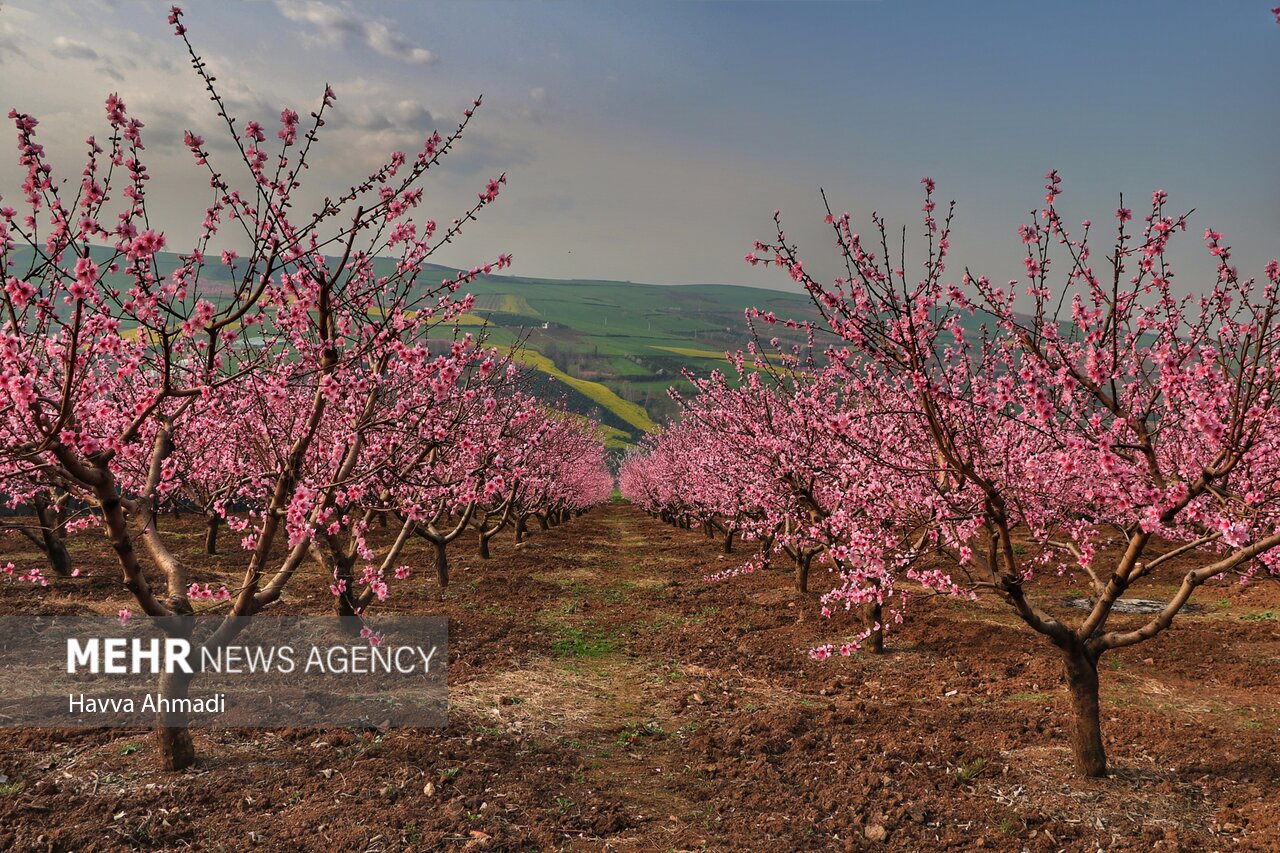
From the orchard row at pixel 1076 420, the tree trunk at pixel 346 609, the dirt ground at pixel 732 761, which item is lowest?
the dirt ground at pixel 732 761

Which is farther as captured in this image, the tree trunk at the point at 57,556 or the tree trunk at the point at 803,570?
the tree trunk at the point at 803,570

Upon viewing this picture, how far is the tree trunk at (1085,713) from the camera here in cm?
741

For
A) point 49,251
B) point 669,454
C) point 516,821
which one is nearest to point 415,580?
point 516,821

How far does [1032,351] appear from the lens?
671 cm

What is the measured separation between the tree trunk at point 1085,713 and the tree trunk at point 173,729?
914 cm

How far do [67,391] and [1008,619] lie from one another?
1630cm

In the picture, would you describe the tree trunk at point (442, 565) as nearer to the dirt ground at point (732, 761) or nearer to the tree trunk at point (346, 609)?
the dirt ground at point (732, 761)

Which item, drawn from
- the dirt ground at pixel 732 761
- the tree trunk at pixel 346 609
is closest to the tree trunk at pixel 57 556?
the dirt ground at pixel 732 761

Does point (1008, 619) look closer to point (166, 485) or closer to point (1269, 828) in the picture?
point (1269, 828)

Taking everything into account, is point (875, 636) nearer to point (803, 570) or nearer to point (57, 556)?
point (803, 570)

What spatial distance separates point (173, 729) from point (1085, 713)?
30.7ft

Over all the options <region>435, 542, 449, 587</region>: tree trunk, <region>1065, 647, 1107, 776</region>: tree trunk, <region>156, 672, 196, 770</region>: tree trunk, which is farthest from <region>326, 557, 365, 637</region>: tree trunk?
<region>1065, 647, 1107, 776</region>: tree trunk

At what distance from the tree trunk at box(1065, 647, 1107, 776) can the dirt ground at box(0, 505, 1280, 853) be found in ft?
0.79

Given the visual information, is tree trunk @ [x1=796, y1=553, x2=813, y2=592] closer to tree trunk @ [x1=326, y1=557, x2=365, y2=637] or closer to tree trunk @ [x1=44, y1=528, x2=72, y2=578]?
tree trunk @ [x1=326, y1=557, x2=365, y2=637]
